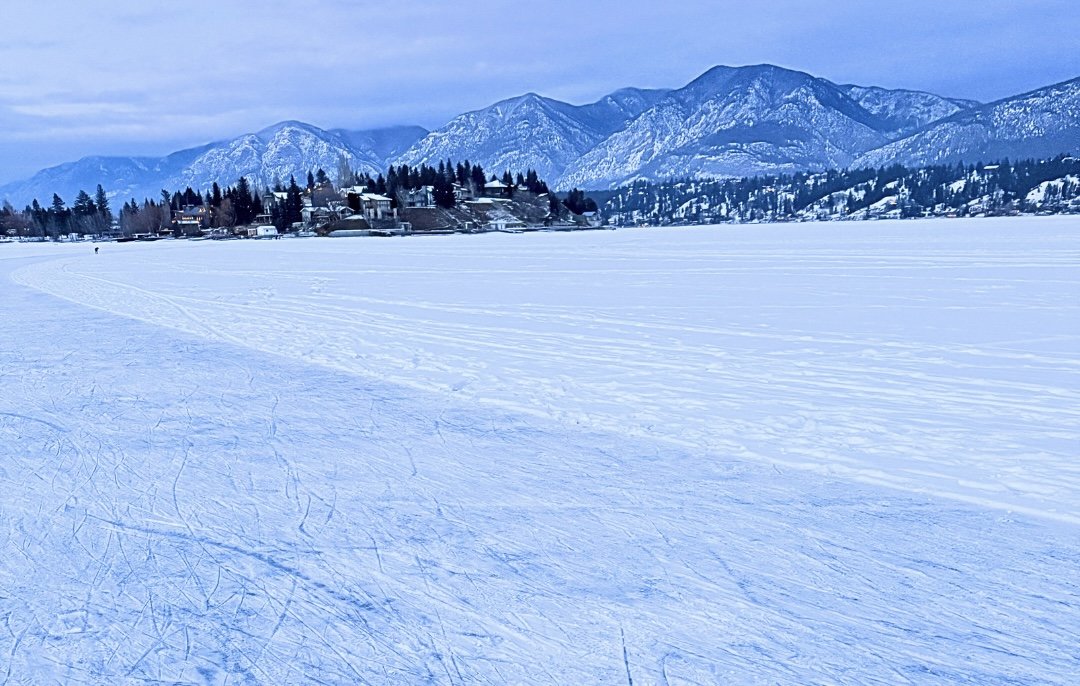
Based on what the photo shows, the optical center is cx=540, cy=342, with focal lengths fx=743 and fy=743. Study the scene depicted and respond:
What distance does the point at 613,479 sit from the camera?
5004 millimetres

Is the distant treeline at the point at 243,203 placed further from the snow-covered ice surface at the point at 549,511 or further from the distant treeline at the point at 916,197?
the snow-covered ice surface at the point at 549,511

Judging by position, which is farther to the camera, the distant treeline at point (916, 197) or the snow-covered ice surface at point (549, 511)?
the distant treeline at point (916, 197)

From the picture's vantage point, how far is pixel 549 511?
14.5ft

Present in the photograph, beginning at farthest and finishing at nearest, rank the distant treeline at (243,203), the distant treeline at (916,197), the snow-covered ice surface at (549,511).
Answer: the distant treeline at (916,197), the distant treeline at (243,203), the snow-covered ice surface at (549,511)

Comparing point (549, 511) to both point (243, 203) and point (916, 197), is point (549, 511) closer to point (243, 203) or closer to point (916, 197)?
point (243, 203)

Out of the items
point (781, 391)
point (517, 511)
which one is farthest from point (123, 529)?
point (781, 391)

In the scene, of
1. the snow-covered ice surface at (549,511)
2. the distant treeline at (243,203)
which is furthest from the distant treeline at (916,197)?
the snow-covered ice surface at (549,511)

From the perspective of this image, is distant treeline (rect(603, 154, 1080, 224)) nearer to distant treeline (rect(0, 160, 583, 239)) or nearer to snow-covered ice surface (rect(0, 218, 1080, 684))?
distant treeline (rect(0, 160, 583, 239))

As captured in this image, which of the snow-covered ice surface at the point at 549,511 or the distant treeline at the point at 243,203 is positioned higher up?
the distant treeline at the point at 243,203

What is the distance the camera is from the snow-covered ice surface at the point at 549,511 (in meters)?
3.00

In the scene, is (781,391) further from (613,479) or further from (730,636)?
(730,636)

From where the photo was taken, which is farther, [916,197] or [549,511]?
[916,197]

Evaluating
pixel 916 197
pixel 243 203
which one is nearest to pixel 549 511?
pixel 243 203

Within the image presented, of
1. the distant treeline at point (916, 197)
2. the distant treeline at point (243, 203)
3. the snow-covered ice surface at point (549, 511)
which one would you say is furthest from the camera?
the distant treeline at point (916, 197)
